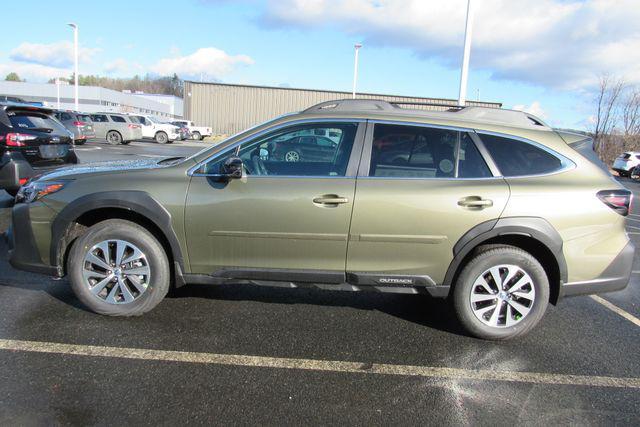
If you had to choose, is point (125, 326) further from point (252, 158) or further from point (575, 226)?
point (575, 226)

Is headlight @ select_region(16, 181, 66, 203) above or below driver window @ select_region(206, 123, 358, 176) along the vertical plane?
below

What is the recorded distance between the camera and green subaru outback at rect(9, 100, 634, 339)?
3.52m

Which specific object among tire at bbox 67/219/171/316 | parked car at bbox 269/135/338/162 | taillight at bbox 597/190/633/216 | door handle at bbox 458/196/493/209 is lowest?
tire at bbox 67/219/171/316

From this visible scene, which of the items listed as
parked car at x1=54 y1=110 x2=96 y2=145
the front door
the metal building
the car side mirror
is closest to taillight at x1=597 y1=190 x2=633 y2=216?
the front door

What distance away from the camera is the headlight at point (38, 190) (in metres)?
3.73

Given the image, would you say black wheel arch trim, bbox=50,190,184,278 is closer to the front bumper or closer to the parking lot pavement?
the front bumper

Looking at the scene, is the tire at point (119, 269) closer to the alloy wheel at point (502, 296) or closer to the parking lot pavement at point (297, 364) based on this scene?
the parking lot pavement at point (297, 364)

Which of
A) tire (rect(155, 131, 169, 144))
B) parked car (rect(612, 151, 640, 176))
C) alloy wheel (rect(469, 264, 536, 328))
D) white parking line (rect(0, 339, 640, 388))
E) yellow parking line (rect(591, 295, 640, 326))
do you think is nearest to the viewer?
white parking line (rect(0, 339, 640, 388))

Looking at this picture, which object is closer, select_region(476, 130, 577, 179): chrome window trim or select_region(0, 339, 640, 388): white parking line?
select_region(0, 339, 640, 388): white parking line

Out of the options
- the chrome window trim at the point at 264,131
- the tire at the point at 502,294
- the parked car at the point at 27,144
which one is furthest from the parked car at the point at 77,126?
the tire at the point at 502,294

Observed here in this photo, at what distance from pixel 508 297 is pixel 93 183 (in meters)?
3.41

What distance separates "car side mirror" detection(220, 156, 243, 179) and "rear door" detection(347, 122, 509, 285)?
924mm

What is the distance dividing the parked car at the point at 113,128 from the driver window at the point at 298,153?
79.2ft

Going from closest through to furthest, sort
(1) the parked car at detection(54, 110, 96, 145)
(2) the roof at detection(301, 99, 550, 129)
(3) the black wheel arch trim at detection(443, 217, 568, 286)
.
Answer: (3) the black wheel arch trim at detection(443, 217, 568, 286)
(2) the roof at detection(301, 99, 550, 129)
(1) the parked car at detection(54, 110, 96, 145)
